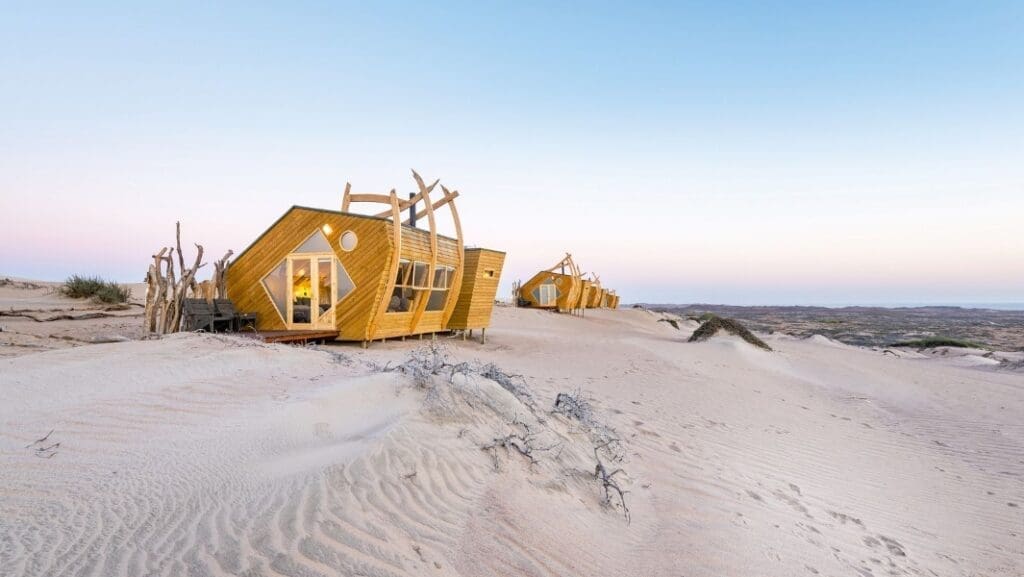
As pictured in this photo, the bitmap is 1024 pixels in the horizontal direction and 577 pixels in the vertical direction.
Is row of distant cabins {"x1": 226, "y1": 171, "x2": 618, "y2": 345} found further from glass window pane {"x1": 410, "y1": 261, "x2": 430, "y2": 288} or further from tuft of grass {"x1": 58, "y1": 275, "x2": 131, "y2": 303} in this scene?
tuft of grass {"x1": 58, "y1": 275, "x2": 131, "y2": 303}

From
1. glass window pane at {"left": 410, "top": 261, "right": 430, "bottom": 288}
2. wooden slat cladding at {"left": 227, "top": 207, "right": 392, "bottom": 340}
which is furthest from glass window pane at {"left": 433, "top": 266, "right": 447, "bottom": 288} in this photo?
wooden slat cladding at {"left": 227, "top": 207, "right": 392, "bottom": 340}

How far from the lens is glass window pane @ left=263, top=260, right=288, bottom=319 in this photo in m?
13.0

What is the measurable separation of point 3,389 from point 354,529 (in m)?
5.46

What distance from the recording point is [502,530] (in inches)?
109

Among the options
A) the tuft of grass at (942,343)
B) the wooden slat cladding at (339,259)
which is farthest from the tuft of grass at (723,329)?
the wooden slat cladding at (339,259)

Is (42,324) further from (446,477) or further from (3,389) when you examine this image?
(446,477)

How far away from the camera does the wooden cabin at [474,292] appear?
16.2 metres

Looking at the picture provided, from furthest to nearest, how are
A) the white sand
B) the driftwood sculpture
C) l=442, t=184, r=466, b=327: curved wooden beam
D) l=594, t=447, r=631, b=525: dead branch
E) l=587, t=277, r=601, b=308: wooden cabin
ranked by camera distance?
l=587, t=277, r=601, b=308: wooden cabin
l=442, t=184, r=466, b=327: curved wooden beam
the driftwood sculpture
l=594, t=447, r=631, b=525: dead branch
the white sand

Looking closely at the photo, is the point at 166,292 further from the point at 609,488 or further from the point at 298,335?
the point at 609,488

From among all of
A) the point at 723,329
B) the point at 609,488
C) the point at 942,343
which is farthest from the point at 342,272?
the point at 942,343

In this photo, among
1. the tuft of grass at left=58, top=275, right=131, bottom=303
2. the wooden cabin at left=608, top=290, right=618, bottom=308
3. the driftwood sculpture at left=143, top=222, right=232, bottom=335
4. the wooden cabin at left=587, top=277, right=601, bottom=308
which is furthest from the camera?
the wooden cabin at left=608, top=290, right=618, bottom=308

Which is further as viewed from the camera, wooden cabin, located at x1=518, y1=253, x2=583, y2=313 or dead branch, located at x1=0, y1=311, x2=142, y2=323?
wooden cabin, located at x1=518, y1=253, x2=583, y2=313

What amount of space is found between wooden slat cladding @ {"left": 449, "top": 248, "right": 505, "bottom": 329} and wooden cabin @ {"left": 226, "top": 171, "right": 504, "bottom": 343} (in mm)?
2189

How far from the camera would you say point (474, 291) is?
16281 mm
